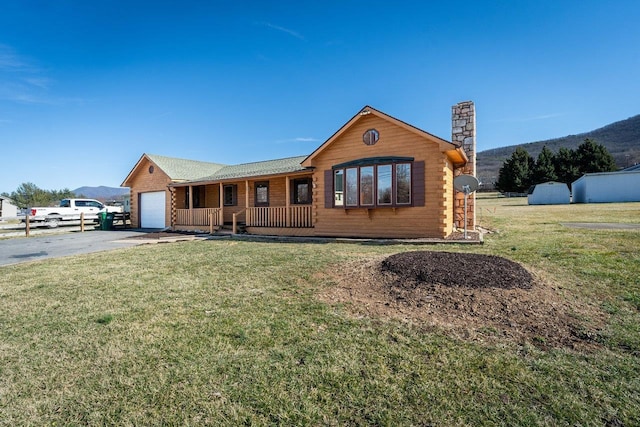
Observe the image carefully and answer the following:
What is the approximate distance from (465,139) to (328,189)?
6242mm

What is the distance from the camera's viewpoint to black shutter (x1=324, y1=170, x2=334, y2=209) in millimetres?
12820

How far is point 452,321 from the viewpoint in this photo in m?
3.86

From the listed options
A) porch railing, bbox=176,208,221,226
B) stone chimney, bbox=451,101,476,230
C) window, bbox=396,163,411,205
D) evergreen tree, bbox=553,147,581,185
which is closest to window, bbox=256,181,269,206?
porch railing, bbox=176,208,221,226

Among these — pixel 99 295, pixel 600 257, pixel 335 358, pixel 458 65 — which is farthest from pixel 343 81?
pixel 335 358

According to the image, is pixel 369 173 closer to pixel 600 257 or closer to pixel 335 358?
pixel 600 257

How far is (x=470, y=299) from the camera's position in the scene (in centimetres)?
439

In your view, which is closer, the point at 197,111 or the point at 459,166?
the point at 459,166

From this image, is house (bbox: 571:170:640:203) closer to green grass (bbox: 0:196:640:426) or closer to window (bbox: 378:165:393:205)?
window (bbox: 378:165:393:205)

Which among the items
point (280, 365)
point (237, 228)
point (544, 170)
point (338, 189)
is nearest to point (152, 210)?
point (237, 228)

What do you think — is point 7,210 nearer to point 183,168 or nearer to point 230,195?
point 183,168

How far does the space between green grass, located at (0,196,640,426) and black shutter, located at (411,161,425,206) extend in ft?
18.7

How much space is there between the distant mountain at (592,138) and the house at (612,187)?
4969 cm

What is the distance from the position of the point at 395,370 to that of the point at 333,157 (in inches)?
418

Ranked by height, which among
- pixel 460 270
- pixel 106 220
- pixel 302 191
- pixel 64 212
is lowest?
pixel 460 270
